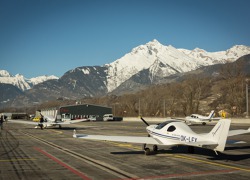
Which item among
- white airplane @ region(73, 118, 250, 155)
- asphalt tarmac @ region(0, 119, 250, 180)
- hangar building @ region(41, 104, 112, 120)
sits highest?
hangar building @ region(41, 104, 112, 120)

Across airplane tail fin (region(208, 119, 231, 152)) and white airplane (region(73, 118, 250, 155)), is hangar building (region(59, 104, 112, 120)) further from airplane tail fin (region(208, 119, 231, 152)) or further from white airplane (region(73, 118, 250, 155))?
airplane tail fin (region(208, 119, 231, 152))

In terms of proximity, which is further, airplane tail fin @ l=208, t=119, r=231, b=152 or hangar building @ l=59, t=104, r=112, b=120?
hangar building @ l=59, t=104, r=112, b=120

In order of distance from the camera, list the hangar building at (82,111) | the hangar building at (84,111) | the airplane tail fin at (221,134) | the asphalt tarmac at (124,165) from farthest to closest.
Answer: the hangar building at (84,111) → the hangar building at (82,111) → the airplane tail fin at (221,134) → the asphalt tarmac at (124,165)

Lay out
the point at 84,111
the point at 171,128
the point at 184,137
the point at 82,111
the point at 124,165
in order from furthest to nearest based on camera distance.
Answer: the point at 84,111, the point at 82,111, the point at 171,128, the point at 184,137, the point at 124,165

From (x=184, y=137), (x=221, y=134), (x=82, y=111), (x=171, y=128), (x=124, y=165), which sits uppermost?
(x=82, y=111)

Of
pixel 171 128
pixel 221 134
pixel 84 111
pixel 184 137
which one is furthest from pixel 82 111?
pixel 221 134

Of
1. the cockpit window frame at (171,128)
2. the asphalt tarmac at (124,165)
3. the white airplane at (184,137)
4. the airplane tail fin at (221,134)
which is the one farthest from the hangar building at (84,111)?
the airplane tail fin at (221,134)

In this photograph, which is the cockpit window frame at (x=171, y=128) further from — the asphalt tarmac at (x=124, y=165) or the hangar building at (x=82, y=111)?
the hangar building at (x=82, y=111)

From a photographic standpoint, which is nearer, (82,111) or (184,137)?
(184,137)

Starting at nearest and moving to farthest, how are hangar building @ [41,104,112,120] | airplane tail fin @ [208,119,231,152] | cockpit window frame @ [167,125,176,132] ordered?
airplane tail fin @ [208,119,231,152]
cockpit window frame @ [167,125,176,132]
hangar building @ [41,104,112,120]

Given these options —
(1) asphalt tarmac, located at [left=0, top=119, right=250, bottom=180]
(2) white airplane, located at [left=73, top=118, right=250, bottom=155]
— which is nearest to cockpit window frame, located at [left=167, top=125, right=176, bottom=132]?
(2) white airplane, located at [left=73, top=118, right=250, bottom=155]

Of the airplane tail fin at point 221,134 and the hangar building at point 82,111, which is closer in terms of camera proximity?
the airplane tail fin at point 221,134

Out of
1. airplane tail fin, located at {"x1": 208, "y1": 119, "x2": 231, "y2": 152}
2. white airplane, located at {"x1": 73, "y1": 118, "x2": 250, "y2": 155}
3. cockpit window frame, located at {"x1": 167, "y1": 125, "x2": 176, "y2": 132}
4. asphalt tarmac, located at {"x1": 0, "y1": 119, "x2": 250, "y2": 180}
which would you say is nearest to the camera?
asphalt tarmac, located at {"x1": 0, "y1": 119, "x2": 250, "y2": 180}

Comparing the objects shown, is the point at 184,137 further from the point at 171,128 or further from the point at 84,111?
the point at 84,111
